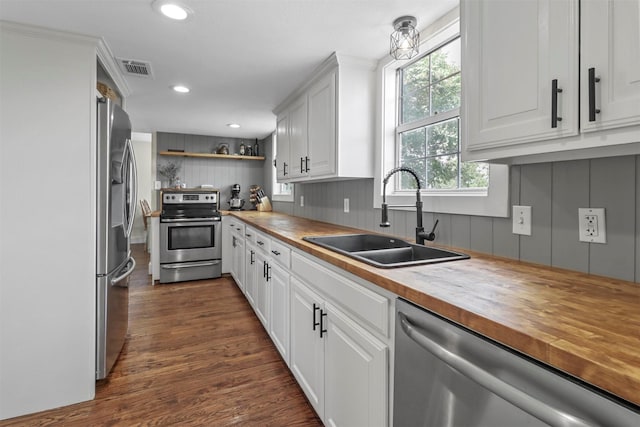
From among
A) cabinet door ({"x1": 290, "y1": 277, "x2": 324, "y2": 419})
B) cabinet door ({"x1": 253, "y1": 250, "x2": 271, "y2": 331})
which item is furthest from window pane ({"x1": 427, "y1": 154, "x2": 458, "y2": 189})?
cabinet door ({"x1": 253, "y1": 250, "x2": 271, "y2": 331})

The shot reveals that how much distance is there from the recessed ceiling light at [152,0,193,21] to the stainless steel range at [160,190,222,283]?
8.92 feet

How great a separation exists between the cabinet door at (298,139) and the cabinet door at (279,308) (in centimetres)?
102

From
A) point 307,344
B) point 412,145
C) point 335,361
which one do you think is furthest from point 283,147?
point 335,361

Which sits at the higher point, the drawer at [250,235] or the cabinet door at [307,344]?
the drawer at [250,235]

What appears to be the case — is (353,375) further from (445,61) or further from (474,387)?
(445,61)

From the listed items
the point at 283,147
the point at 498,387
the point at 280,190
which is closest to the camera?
the point at 498,387

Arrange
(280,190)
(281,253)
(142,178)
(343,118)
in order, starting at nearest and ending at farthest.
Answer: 1. (281,253)
2. (343,118)
3. (280,190)
4. (142,178)

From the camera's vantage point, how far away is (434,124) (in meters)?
1.96

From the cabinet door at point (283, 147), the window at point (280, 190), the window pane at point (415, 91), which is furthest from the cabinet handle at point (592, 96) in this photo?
the window at point (280, 190)

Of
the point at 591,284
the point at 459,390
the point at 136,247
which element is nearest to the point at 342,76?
the point at 591,284

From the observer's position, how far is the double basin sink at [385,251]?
4.50 feet

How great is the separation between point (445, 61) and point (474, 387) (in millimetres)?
1767

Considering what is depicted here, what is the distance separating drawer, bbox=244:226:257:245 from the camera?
115 inches

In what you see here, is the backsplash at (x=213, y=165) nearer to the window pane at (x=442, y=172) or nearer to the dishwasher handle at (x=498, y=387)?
the window pane at (x=442, y=172)
